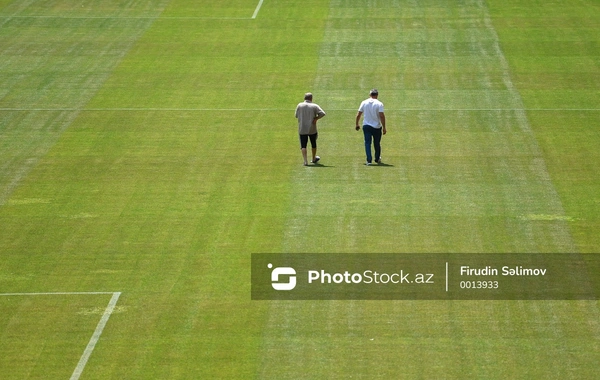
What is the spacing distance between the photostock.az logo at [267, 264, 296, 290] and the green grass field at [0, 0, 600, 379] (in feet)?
1.68

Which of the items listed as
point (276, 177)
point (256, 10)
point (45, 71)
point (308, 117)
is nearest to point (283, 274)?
point (276, 177)

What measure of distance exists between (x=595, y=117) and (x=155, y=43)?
50.7ft

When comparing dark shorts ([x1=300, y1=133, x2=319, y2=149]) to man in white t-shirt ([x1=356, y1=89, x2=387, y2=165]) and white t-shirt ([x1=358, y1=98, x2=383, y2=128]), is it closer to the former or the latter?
man in white t-shirt ([x1=356, y1=89, x2=387, y2=165])

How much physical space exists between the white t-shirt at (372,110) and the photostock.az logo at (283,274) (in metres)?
6.00

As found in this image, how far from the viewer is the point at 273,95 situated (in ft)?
104

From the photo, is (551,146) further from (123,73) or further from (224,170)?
(123,73)

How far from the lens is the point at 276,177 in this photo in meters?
24.9

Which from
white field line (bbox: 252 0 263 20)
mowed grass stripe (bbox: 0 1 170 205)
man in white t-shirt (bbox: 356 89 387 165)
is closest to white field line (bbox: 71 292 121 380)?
mowed grass stripe (bbox: 0 1 170 205)

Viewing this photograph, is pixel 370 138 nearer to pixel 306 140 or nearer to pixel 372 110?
pixel 372 110

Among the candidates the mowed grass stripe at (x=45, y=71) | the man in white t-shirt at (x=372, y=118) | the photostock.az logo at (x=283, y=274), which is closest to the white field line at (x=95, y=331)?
the photostock.az logo at (x=283, y=274)

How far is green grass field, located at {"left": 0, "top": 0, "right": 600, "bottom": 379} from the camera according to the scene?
55.4ft

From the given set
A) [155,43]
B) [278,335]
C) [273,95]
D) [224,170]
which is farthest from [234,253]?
[155,43]

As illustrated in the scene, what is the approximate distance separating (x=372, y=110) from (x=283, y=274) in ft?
21.2

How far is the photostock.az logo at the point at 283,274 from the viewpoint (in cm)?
1891
